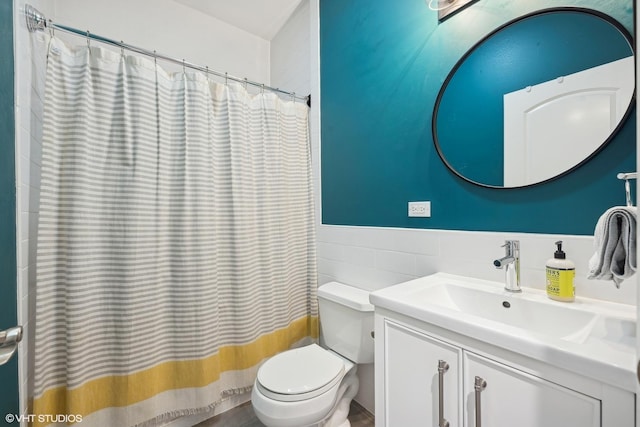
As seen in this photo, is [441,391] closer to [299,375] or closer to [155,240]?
[299,375]

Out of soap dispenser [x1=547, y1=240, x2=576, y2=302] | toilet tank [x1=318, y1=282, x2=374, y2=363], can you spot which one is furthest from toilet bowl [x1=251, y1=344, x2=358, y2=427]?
soap dispenser [x1=547, y1=240, x2=576, y2=302]

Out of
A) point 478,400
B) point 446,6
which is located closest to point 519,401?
point 478,400

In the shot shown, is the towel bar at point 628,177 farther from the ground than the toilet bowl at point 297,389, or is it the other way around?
the towel bar at point 628,177

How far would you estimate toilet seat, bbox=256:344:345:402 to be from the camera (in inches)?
43.0

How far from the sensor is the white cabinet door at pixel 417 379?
28.2 inches

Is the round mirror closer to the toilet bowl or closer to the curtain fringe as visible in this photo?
the toilet bowl

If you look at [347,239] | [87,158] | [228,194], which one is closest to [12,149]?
[87,158]

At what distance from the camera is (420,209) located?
1.25 m

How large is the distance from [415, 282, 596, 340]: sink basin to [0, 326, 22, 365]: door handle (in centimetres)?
104

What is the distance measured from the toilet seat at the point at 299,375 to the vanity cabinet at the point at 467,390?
30 cm

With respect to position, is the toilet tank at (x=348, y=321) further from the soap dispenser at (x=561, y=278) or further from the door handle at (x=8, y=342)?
the door handle at (x=8, y=342)

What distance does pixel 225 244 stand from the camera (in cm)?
154

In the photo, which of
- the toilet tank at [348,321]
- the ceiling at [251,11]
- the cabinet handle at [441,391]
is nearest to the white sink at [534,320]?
the cabinet handle at [441,391]

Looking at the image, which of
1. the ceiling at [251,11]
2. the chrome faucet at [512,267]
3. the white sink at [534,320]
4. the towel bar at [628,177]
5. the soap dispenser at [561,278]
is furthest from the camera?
the ceiling at [251,11]
